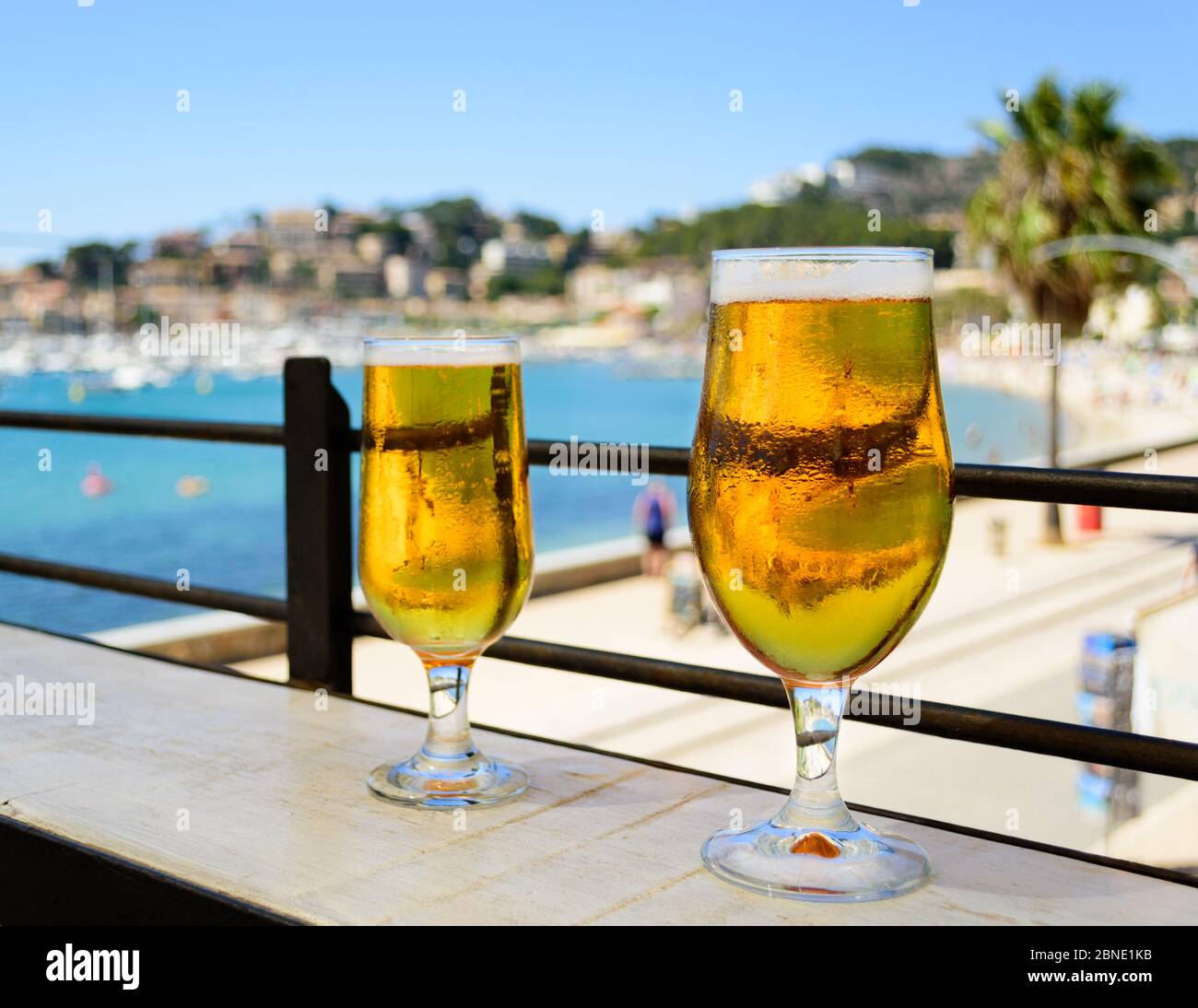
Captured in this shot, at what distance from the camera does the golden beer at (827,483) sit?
36.2 inches

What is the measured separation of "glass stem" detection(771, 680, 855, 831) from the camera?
978 millimetres

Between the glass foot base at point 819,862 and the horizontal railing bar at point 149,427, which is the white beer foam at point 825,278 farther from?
the horizontal railing bar at point 149,427

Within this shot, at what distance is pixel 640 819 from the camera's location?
1.17 m

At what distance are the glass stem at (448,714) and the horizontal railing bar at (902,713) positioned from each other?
0.85 ft

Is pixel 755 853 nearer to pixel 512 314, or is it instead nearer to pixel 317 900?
pixel 317 900

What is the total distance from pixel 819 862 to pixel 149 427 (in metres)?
1.82

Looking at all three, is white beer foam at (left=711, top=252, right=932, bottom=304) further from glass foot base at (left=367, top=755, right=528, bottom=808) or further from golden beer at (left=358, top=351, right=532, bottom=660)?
glass foot base at (left=367, top=755, right=528, bottom=808)

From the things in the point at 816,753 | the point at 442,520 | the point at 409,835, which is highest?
the point at 442,520

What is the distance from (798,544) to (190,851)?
0.57 meters

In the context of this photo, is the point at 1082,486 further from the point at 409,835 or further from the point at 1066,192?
the point at 1066,192

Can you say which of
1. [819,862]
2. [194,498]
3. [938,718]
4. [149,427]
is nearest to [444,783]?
[819,862]

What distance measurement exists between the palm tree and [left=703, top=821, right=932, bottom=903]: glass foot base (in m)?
21.8

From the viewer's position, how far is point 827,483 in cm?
92
